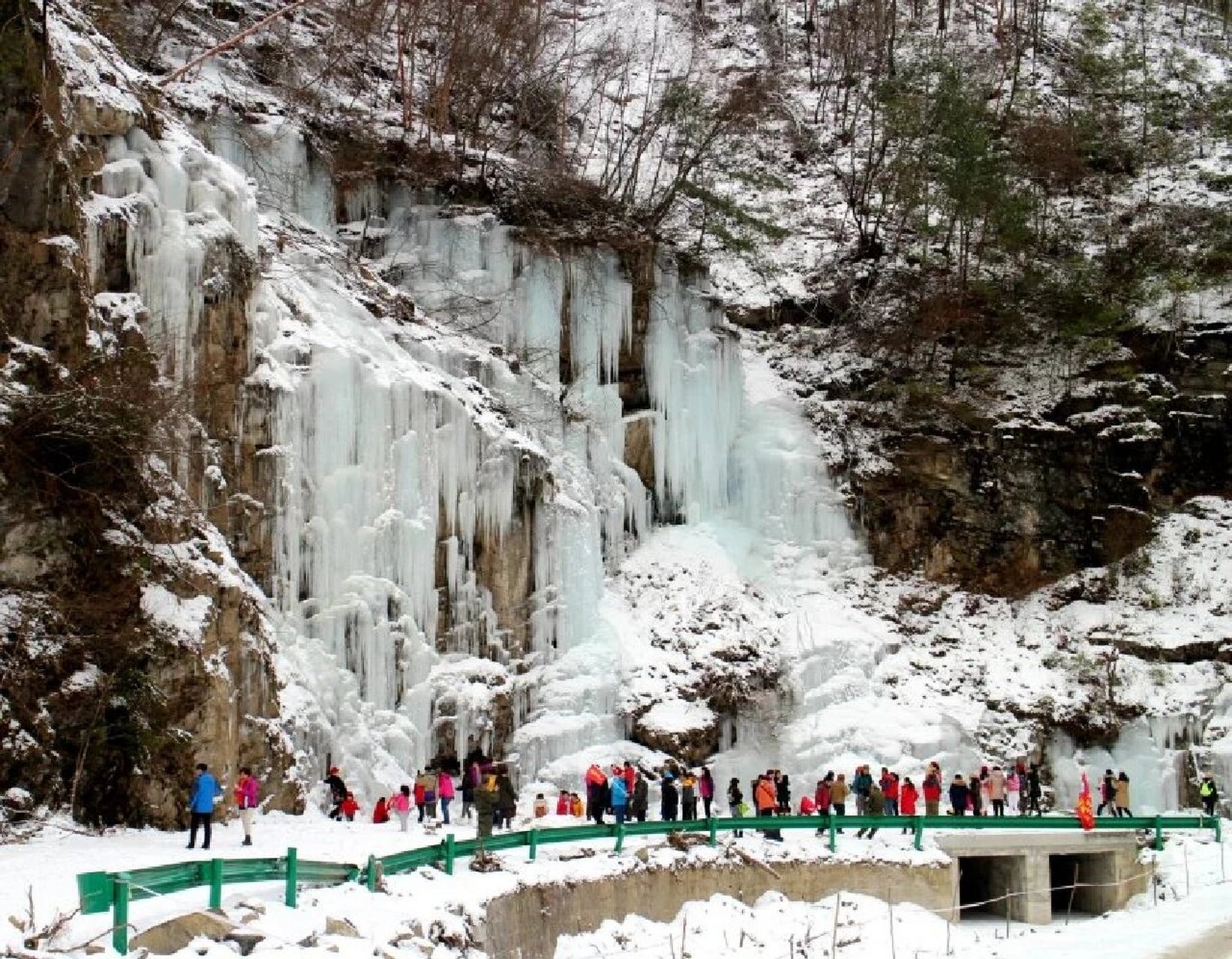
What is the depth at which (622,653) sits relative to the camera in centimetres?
2688

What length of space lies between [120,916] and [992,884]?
57.4ft

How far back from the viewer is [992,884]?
23875 mm

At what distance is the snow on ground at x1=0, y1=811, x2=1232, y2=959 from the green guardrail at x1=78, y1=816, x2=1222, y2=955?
152 mm

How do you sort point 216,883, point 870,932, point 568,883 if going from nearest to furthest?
point 216,883, point 568,883, point 870,932

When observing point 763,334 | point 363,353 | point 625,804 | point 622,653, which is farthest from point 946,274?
point 625,804

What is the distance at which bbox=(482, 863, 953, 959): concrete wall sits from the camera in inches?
593

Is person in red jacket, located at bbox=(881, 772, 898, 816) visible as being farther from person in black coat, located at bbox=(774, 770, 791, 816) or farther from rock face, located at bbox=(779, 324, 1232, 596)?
rock face, located at bbox=(779, 324, 1232, 596)

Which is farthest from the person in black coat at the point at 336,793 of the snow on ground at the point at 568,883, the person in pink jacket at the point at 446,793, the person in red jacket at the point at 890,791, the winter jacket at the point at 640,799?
the person in red jacket at the point at 890,791

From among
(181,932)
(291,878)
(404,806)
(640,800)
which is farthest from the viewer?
(640,800)

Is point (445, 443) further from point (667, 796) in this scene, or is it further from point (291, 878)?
point (291, 878)

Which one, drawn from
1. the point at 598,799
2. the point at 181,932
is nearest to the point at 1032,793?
the point at 598,799

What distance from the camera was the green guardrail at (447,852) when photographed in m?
10.6

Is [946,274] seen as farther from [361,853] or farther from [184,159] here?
[361,853]

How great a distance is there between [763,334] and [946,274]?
199 inches
